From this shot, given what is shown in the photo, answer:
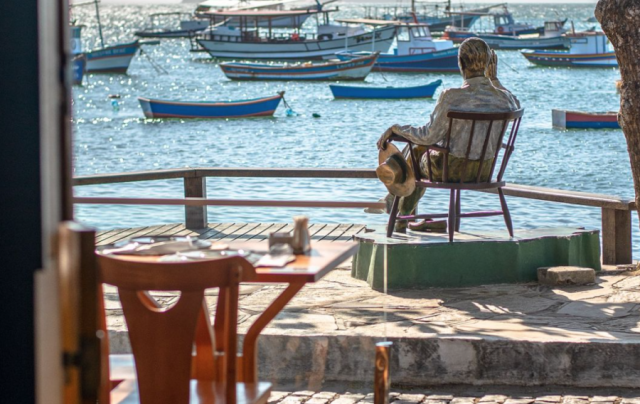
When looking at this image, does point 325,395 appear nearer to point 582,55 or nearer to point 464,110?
point 464,110

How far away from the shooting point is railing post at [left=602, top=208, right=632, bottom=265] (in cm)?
665

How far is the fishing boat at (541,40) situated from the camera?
80.6 m

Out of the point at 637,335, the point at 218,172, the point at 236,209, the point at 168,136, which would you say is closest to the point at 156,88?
the point at 168,136

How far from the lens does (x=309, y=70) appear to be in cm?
5278

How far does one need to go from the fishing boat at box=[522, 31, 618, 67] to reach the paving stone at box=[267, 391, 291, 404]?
62.2m

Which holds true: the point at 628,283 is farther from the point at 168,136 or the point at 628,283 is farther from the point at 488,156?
the point at 168,136

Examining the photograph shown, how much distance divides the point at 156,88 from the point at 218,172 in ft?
162

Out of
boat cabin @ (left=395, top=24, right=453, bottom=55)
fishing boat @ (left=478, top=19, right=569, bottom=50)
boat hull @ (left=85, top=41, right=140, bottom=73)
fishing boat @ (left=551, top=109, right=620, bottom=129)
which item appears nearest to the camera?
fishing boat @ (left=551, top=109, right=620, bottom=129)

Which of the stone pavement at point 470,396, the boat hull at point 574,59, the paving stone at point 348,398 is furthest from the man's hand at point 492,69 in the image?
the boat hull at point 574,59

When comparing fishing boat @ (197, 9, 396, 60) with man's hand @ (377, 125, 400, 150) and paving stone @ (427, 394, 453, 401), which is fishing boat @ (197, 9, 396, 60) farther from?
paving stone @ (427, 394, 453, 401)

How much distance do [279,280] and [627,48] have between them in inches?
124

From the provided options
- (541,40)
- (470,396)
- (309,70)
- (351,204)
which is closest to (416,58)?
(309,70)

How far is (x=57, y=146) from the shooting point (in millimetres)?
1313

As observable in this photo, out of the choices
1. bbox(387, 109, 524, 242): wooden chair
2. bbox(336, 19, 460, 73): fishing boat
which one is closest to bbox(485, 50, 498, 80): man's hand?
bbox(387, 109, 524, 242): wooden chair
